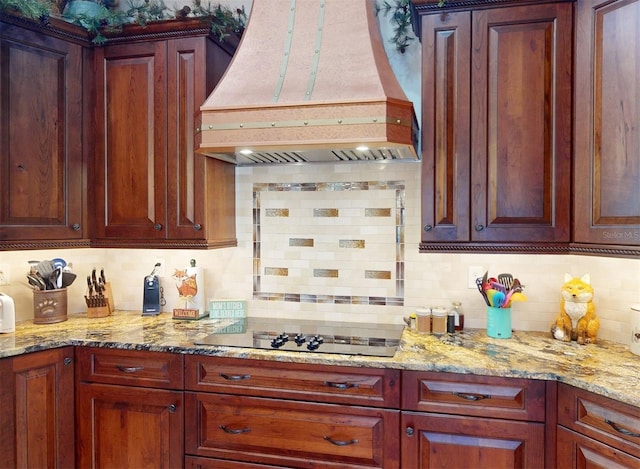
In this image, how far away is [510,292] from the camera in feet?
6.59

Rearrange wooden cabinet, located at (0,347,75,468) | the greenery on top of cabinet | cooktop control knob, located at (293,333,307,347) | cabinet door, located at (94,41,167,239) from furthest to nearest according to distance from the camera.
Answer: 1. cabinet door, located at (94,41,167,239)
2. the greenery on top of cabinet
3. cooktop control knob, located at (293,333,307,347)
4. wooden cabinet, located at (0,347,75,468)

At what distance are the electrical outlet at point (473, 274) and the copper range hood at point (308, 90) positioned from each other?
0.69 meters

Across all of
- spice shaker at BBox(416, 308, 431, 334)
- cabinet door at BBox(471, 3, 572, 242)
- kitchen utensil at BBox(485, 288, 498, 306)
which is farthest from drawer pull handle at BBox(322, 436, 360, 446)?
cabinet door at BBox(471, 3, 572, 242)

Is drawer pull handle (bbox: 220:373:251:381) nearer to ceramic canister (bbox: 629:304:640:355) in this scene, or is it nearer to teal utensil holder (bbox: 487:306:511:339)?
teal utensil holder (bbox: 487:306:511:339)

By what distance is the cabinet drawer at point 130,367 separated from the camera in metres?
1.97

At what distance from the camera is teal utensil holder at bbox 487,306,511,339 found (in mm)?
2061

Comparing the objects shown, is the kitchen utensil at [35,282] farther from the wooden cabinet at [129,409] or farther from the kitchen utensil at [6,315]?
the wooden cabinet at [129,409]

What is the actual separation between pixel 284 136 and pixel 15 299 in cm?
181

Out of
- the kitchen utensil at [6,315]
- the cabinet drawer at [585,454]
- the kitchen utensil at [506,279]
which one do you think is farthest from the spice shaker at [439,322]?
the kitchen utensil at [6,315]

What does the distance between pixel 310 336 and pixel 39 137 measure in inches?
67.2

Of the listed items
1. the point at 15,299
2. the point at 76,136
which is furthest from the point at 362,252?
the point at 15,299

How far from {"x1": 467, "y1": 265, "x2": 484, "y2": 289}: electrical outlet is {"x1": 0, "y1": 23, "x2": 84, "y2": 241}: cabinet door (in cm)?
209

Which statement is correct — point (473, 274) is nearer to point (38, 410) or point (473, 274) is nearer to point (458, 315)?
point (458, 315)

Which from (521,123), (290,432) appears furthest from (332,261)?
(521,123)
